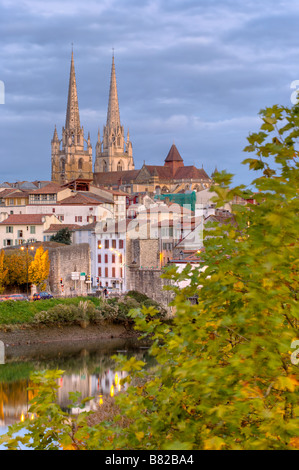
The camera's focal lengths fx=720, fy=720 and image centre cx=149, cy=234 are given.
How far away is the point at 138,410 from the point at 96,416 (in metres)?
13.6

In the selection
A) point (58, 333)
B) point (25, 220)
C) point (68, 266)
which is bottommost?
point (58, 333)

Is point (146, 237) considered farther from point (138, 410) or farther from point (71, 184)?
point (138, 410)

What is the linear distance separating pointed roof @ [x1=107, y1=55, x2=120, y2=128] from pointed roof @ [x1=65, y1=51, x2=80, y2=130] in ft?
38.7

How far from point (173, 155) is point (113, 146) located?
897 inches

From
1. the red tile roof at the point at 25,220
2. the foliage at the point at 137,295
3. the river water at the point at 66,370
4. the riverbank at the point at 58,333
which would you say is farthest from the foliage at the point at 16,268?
the red tile roof at the point at 25,220

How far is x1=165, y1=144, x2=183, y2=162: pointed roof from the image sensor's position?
422 ft

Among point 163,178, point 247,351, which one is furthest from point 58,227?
point 163,178

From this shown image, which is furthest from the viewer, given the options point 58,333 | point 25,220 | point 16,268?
point 25,220

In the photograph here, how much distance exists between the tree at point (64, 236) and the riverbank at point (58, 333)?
44.0 feet

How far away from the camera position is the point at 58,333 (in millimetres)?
39281

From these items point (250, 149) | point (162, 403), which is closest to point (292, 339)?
point (162, 403)

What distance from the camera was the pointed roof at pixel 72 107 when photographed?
137 metres

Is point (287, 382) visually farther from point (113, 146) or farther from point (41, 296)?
point (113, 146)

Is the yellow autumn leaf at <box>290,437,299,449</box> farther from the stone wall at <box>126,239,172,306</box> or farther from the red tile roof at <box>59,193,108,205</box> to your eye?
the red tile roof at <box>59,193,108,205</box>
